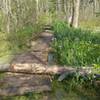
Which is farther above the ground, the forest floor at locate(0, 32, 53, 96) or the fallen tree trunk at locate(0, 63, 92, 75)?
the fallen tree trunk at locate(0, 63, 92, 75)

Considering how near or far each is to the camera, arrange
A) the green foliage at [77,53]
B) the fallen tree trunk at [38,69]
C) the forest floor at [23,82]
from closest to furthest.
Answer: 1. the forest floor at [23,82]
2. the fallen tree trunk at [38,69]
3. the green foliage at [77,53]

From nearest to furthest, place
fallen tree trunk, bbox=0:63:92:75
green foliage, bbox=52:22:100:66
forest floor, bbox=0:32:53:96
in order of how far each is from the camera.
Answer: forest floor, bbox=0:32:53:96
fallen tree trunk, bbox=0:63:92:75
green foliage, bbox=52:22:100:66

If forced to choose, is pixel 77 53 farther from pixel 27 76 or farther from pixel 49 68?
pixel 27 76

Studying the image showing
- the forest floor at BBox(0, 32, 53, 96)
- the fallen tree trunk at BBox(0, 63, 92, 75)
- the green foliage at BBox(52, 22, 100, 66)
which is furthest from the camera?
the green foliage at BBox(52, 22, 100, 66)

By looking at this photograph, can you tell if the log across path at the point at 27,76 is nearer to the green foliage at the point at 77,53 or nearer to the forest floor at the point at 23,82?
the forest floor at the point at 23,82

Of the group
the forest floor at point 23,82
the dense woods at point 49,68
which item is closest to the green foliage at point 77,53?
the dense woods at point 49,68

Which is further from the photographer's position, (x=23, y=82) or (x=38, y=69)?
(x=38, y=69)

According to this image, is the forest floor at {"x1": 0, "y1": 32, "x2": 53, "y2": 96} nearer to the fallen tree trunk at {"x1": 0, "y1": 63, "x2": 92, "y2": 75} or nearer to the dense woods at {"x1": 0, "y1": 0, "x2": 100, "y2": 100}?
the dense woods at {"x1": 0, "y1": 0, "x2": 100, "y2": 100}

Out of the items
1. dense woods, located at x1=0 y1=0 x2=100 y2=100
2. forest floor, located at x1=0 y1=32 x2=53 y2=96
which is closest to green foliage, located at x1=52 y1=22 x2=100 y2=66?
dense woods, located at x1=0 y1=0 x2=100 y2=100

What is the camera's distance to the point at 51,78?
7086 millimetres

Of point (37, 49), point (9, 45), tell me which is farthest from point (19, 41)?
point (37, 49)

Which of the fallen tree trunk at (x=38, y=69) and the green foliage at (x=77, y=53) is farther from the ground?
the green foliage at (x=77, y=53)

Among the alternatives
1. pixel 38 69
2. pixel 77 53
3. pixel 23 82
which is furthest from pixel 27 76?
pixel 77 53

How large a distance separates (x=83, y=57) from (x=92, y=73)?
145 cm
